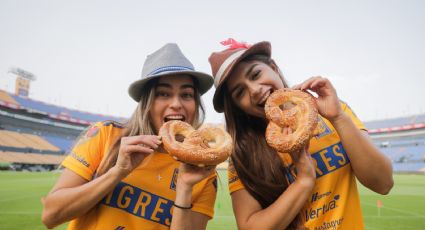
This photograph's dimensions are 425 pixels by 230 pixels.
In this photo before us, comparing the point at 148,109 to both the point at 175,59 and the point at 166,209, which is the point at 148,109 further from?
the point at 166,209

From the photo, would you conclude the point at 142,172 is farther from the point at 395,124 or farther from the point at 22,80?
the point at 395,124

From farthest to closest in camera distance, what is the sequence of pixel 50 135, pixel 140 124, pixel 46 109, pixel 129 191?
1. pixel 46 109
2. pixel 50 135
3. pixel 140 124
4. pixel 129 191

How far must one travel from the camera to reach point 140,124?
265cm

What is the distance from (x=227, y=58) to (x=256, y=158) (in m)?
0.93

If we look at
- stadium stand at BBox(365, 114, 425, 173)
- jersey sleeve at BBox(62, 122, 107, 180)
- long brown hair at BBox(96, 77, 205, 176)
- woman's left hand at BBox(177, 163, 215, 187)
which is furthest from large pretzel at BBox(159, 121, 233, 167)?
stadium stand at BBox(365, 114, 425, 173)

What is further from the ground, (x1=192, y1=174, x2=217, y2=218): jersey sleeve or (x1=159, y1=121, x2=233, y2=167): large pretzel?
(x1=159, y1=121, x2=233, y2=167): large pretzel

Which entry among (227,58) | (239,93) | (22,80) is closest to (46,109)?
(22,80)

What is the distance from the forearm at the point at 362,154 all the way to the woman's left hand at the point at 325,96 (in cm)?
6

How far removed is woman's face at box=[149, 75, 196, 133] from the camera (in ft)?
8.53

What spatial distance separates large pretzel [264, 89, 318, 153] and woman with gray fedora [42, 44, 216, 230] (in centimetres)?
60

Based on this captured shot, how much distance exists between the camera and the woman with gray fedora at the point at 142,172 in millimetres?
2172

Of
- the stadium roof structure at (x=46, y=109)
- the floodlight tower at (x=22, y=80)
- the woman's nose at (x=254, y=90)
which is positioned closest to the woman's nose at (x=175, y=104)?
the woman's nose at (x=254, y=90)

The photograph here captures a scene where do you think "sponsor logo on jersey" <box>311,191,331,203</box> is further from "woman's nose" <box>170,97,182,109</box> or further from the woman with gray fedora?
"woman's nose" <box>170,97,182,109</box>

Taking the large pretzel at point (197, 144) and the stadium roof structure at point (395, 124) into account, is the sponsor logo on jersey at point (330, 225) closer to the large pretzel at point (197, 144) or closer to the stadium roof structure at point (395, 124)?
the large pretzel at point (197, 144)
